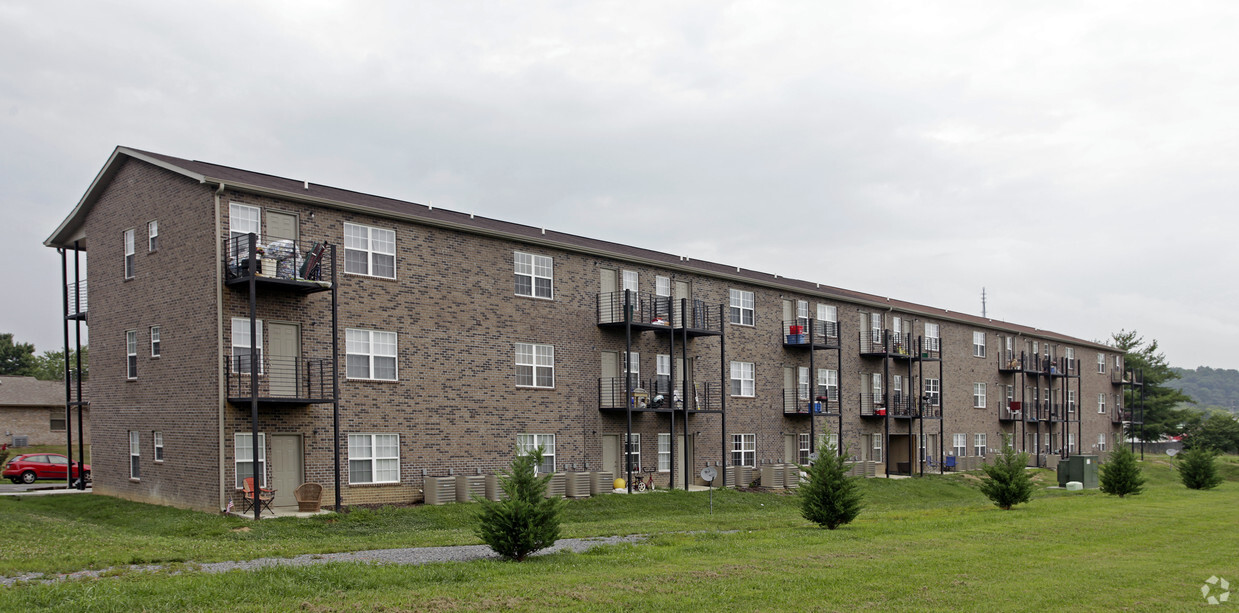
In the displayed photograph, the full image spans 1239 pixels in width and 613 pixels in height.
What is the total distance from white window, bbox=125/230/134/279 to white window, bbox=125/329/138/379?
5.25ft

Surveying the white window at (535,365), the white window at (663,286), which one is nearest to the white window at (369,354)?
the white window at (535,365)

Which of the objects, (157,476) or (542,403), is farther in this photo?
(542,403)

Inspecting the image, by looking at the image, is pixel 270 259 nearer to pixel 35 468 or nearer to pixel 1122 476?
pixel 35 468

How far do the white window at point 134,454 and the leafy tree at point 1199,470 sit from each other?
1479 inches

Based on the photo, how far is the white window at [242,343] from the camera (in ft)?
72.2

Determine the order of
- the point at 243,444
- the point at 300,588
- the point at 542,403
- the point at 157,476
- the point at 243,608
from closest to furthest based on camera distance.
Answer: the point at 243,608 → the point at 300,588 → the point at 243,444 → the point at 157,476 → the point at 542,403

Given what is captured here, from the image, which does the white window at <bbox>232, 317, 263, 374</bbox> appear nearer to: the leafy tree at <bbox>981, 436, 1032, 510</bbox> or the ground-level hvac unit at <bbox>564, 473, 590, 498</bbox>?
the ground-level hvac unit at <bbox>564, 473, 590, 498</bbox>

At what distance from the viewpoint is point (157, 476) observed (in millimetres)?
23969

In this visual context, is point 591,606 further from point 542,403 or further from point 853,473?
point 853,473

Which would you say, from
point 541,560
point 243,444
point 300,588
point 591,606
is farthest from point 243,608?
point 243,444

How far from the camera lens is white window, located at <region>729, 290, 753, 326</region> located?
36094 mm

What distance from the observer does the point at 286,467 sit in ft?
74.7

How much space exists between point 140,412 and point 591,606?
1859 centimetres

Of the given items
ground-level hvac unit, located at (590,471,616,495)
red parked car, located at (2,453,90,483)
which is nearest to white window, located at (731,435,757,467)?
ground-level hvac unit, located at (590,471,616,495)
